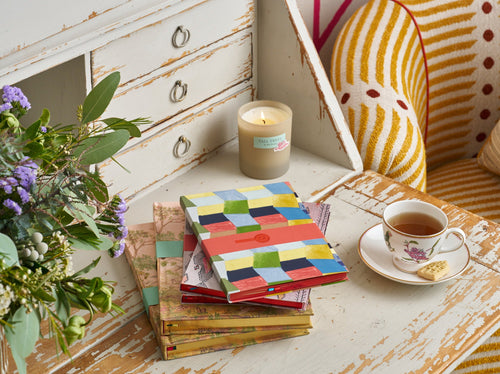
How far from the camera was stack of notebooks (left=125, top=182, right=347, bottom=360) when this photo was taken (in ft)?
2.42

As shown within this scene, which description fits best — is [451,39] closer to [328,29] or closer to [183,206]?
[328,29]

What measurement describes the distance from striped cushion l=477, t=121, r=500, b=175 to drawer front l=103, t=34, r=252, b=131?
0.60 metres

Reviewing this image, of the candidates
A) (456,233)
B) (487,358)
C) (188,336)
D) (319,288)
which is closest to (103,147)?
(188,336)

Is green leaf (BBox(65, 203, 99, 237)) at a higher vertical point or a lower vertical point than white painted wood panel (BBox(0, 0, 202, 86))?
lower

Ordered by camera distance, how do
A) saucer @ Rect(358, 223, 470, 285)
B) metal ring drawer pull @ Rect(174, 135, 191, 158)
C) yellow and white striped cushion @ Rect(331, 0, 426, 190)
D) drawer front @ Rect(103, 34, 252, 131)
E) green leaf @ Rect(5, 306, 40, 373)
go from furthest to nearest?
yellow and white striped cushion @ Rect(331, 0, 426, 190) < metal ring drawer pull @ Rect(174, 135, 191, 158) < drawer front @ Rect(103, 34, 252, 131) < saucer @ Rect(358, 223, 470, 285) < green leaf @ Rect(5, 306, 40, 373)

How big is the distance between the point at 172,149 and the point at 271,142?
170 mm

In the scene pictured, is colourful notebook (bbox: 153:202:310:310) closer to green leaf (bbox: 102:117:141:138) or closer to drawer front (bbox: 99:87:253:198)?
drawer front (bbox: 99:87:253:198)

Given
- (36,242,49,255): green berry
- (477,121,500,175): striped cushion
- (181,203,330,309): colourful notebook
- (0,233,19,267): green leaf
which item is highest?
(0,233,19,267): green leaf

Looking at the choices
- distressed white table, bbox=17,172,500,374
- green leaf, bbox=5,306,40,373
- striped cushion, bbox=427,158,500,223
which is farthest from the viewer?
striped cushion, bbox=427,158,500,223

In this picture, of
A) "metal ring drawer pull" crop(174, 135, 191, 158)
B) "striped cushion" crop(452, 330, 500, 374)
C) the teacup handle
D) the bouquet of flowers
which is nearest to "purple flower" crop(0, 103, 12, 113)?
the bouquet of flowers

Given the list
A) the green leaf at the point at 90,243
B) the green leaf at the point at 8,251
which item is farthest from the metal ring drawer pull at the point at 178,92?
the green leaf at the point at 8,251

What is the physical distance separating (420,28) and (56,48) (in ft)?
3.01

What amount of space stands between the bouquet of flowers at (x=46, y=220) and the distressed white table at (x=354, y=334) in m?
0.15

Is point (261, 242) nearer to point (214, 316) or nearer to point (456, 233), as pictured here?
point (214, 316)
